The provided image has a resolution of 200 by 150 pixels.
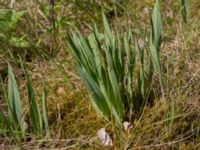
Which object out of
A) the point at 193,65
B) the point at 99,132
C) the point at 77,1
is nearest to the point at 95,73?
the point at 99,132

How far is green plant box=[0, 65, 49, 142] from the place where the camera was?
1458 millimetres

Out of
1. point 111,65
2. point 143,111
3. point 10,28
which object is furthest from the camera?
point 10,28

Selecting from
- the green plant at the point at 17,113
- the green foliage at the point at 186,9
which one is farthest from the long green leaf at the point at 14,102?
the green foliage at the point at 186,9

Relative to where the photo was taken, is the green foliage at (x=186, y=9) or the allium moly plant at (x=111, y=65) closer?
the allium moly plant at (x=111, y=65)

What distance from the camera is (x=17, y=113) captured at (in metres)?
1.52

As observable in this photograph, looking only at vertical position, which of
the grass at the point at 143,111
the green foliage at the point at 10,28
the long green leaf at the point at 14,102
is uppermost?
the green foliage at the point at 10,28

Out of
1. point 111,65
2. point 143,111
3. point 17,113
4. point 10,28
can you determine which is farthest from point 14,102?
point 10,28

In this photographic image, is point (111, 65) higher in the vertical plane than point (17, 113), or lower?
higher

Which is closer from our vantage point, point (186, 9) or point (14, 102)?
point (14, 102)

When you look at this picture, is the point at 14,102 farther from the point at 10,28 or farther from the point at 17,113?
the point at 10,28

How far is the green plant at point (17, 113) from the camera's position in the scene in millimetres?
1458

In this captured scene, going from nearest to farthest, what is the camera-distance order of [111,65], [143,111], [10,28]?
[111,65]
[143,111]
[10,28]

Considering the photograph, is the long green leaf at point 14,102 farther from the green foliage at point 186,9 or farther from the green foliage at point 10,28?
the green foliage at point 186,9

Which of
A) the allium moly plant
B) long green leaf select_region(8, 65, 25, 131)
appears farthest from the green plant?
the allium moly plant
